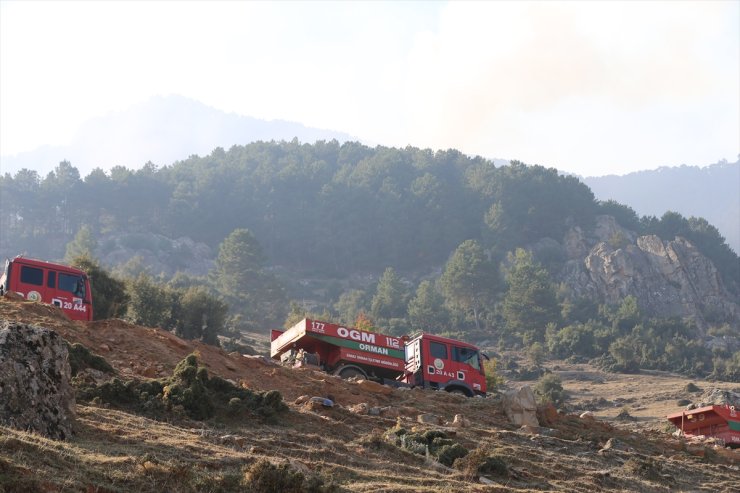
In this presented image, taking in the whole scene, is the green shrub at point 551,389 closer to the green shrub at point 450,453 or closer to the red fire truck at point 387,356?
the red fire truck at point 387,356

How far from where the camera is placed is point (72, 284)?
37562 mm

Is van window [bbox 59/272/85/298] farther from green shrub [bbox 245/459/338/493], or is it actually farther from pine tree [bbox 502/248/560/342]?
pine tree [bbox 502/248/560/342]

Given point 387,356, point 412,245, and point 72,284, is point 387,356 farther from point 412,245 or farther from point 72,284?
point 412,245

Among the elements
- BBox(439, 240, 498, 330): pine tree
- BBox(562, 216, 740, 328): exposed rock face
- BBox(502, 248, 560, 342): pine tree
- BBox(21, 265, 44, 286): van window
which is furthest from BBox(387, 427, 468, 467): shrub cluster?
BBox(562, 216, 740, 328): exposed rock face

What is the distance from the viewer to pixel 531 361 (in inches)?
4094

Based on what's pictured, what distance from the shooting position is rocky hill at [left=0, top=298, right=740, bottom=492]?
1623 centimetres

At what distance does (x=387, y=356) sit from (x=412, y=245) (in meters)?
136

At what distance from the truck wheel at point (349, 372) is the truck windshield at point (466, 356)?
12.9 feet

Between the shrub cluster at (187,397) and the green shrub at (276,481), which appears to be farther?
the shrub cluster at (187,397)

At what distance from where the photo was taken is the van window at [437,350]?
40.0 meters

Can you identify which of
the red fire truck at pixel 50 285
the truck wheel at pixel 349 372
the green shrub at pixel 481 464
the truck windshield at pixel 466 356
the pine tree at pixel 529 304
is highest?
the pine tree at pixel 529 304

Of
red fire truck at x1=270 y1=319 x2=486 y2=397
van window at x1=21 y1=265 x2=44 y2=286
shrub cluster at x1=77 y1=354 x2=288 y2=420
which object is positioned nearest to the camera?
shrub cluster at x1=77 y1=354 x2=288 y2=420

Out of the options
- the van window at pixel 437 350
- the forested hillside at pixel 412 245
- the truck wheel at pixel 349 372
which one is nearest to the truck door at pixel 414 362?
the van window at pixel 437 350

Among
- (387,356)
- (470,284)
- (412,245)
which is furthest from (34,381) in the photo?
(412,245)
